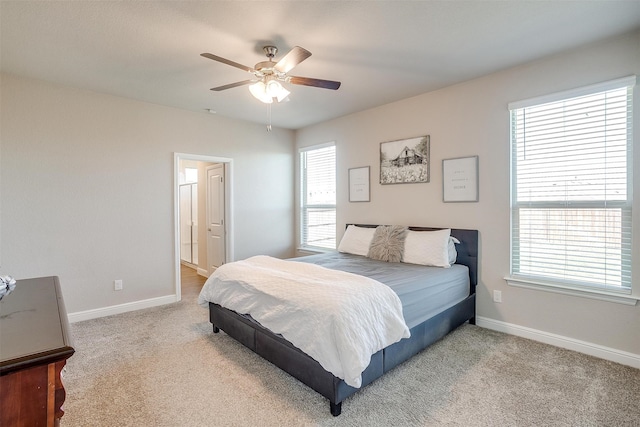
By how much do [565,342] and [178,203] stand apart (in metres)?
4.51

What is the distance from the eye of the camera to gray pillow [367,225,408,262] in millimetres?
3386

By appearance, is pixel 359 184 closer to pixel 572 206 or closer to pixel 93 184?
pixel 572 206

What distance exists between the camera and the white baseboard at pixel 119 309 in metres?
3.41

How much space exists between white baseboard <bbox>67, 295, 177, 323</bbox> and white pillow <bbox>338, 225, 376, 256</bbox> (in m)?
2.42

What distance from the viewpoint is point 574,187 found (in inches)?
105

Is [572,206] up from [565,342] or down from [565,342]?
up

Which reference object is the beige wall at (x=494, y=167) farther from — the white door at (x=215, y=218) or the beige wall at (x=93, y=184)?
the beige wall at (x=93, y=184)

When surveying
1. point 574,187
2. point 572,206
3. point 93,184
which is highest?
point 93,184

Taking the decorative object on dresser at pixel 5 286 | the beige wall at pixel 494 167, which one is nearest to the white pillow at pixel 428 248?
the beige wall at pixel 494 167

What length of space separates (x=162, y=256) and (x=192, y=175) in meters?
3.40

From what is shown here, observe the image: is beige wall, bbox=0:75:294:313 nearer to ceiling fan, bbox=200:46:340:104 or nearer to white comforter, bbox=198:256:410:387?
white comforter, bbox=198:256:410:387

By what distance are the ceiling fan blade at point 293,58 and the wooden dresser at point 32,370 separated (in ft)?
6.13

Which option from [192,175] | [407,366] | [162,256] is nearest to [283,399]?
[407,366]

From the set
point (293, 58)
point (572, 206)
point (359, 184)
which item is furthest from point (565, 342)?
point (293, 58)
